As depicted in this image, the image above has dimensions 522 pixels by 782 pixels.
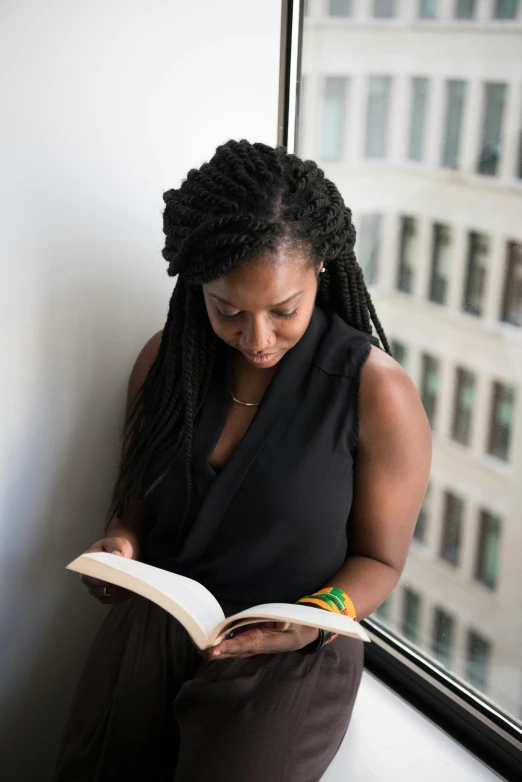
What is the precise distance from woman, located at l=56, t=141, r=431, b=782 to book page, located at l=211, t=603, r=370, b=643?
8 cm

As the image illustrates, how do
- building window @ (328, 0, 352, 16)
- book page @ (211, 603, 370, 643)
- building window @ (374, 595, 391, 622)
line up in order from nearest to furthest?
book page @ (211, 603, 370, 643)
building window @ (328, 0, 352, 16)
building window @ (374, 595, 391, 622)

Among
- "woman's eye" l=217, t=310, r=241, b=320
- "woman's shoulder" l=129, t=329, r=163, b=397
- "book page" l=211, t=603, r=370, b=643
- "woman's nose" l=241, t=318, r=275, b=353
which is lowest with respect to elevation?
"book page" l=211, t=603, r=370, b=643

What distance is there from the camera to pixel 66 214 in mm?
1365

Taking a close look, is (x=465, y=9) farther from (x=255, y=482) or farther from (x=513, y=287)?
(x=255, y=482)

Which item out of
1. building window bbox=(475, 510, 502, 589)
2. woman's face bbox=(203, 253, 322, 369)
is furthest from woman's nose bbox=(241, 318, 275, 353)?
building window bbox=(475, 510, 502, 589)

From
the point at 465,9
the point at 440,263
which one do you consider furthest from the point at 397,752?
the point at 465,9

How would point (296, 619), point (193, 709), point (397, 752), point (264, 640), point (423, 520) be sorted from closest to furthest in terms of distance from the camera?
point (296, 619)
point (264, 640)
point (193, 709)
point (397, 752)
point (423, 520)

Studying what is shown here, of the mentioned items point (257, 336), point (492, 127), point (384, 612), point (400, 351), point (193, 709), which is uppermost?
point (492, 127)

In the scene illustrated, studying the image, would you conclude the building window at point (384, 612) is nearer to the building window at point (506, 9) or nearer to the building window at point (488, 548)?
the building window at point (488, 548)

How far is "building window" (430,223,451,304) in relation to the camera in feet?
5.13

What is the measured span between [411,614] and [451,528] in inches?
10.1

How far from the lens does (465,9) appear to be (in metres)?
1.38

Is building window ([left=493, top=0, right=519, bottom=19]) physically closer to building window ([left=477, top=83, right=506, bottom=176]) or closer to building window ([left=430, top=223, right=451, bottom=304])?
building window ([left=477, top=83, right=506, bottom=176])

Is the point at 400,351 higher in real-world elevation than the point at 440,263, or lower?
lower
